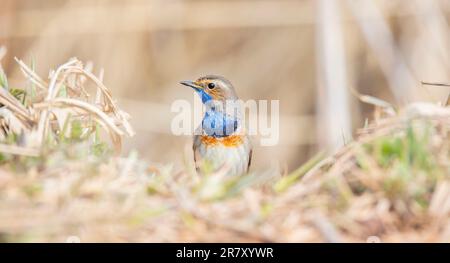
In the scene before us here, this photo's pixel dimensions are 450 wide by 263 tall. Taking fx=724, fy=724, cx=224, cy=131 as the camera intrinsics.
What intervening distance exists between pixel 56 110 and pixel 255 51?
5290mm

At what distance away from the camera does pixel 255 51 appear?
26.2ft

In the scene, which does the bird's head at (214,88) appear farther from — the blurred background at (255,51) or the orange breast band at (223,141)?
the blurred background at (255,51)

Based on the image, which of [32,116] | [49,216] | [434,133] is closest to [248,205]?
[49,216]

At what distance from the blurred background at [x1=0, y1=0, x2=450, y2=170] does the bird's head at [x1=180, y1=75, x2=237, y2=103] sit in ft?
5.92

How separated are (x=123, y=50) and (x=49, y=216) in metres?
5.78

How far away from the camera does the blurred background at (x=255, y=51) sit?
706 centimetres

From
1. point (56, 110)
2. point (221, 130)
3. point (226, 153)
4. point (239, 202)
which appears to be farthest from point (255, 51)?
point (239, 202)

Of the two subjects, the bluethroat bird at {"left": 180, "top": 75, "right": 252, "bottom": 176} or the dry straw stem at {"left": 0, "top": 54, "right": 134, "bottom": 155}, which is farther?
the bluethroat bird at {"left": 180, "top": 75, "right": 252, "bottom": 176}

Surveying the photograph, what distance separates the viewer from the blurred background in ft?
23.2

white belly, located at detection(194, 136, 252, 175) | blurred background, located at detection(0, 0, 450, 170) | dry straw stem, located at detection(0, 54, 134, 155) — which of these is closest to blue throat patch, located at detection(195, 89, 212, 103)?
white belly, located at detection(194, 136, 252, 175)

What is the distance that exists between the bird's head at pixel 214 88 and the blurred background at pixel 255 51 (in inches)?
71.0

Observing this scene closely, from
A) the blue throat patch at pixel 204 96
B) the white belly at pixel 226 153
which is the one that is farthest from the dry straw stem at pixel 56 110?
the blue throat patch at pixel 204 96

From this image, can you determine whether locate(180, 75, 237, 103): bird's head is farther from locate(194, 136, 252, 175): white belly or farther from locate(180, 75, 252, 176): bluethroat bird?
locate(194, 136, 252, 175): white belly

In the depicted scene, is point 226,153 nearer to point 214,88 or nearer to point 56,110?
point 214,88
